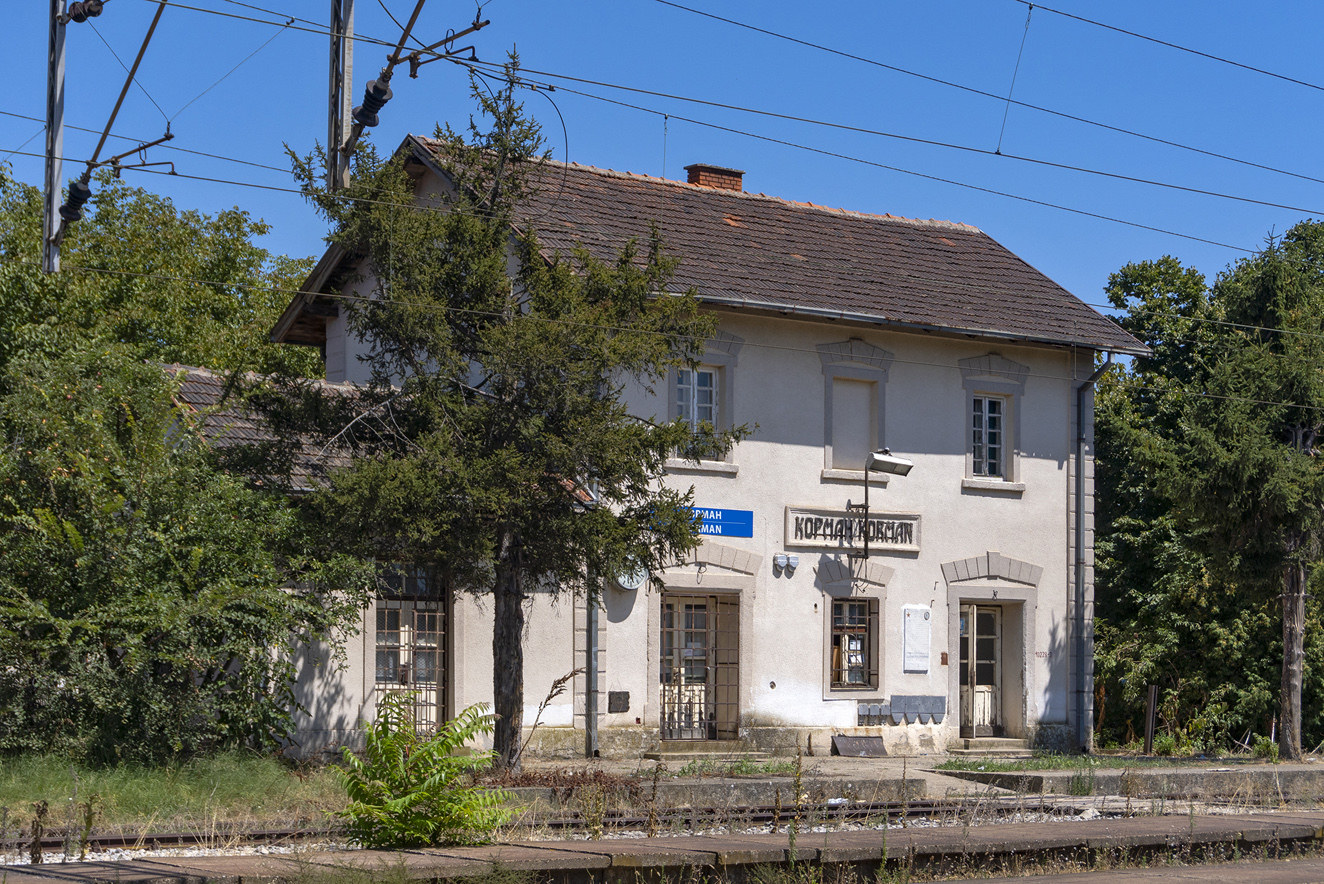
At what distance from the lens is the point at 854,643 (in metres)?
20.6

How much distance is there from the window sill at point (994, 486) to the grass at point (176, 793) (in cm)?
1126

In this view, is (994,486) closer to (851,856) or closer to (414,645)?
(414,645)

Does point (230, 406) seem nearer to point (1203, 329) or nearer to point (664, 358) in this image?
point (664, 358)

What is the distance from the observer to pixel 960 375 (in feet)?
71.1

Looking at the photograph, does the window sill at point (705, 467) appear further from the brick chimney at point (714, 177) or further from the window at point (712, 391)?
the brick chimney at point (714, 177)

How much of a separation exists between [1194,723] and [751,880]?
17659mm

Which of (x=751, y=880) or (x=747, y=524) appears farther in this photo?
(x=747, y=524)

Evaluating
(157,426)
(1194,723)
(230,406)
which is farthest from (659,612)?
(1194,723)

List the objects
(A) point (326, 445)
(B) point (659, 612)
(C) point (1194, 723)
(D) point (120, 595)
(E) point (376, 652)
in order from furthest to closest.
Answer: (C) point (1194, 723) < (B) point (659, 612) < (E) point (376, 652) < (A) point (326, 445) < (D) point (120, 595)

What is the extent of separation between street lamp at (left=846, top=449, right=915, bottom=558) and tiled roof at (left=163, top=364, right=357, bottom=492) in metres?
7.15

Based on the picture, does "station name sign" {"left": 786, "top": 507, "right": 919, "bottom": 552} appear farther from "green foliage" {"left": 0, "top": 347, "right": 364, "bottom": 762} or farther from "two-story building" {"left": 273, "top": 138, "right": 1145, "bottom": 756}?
"green foliage" {"left": 0, "top": 347, "right": 364, "bottom": 762}

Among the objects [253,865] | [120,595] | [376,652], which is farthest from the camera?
[376,652]

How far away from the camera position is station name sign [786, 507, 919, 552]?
20.0m

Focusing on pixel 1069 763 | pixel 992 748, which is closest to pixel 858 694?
pixel 992 748
